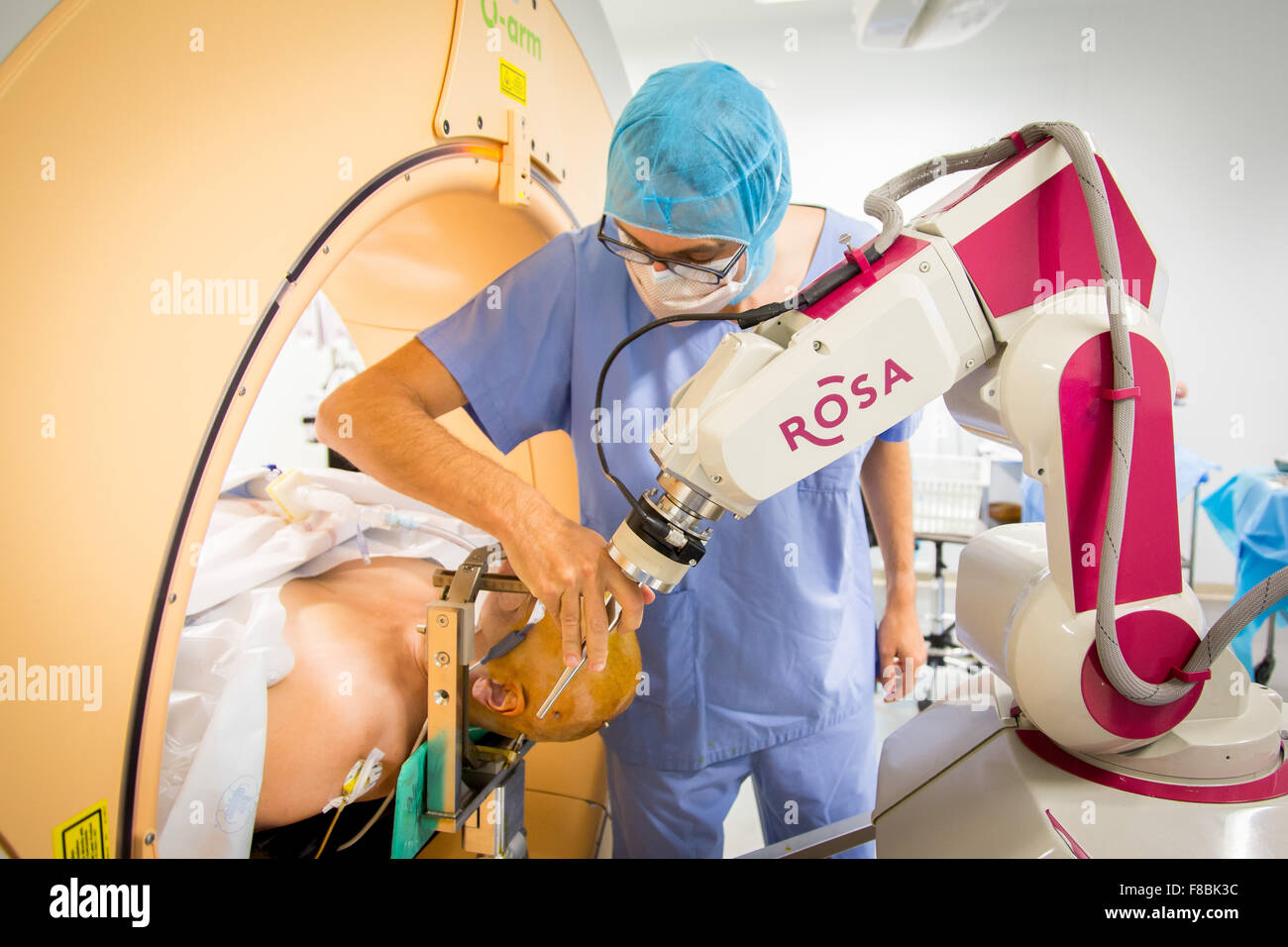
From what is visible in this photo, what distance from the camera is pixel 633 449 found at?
4.10ft

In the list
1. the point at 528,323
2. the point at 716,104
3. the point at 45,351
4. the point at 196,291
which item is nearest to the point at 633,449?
the point at 528,323

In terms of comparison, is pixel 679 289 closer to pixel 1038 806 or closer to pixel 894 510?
Answer: pixel 894 510

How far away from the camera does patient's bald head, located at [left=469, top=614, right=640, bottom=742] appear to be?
1.28 metres

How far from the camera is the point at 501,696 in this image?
54.7 inches

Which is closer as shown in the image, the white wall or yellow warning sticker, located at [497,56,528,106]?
yellow warning sticker, located at [497,56,528,106]

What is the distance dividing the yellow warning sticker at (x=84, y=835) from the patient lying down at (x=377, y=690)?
21.0 inches

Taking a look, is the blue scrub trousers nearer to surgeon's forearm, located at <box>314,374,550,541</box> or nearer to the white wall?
surgeon's forearm, located at <box>314,374,550,541</box>

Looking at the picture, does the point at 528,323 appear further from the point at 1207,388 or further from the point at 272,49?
the point at 1207,388

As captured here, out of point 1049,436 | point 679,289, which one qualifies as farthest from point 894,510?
point 1049,436

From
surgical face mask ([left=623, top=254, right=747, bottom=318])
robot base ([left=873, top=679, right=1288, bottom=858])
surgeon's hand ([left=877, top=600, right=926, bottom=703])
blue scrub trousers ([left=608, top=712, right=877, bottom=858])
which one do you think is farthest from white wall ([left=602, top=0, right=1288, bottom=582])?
robot base ([left=873, top=679, right=1288, bottom=858])

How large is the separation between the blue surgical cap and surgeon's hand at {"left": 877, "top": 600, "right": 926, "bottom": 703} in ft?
2.53

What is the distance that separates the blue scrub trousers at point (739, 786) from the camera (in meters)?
1.38

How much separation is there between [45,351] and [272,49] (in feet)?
1.56

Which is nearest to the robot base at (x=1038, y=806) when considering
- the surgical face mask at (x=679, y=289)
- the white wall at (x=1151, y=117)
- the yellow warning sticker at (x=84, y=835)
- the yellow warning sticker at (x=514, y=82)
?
the surgical face mask at (x=679, y=289)
